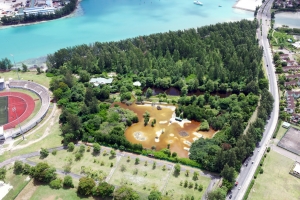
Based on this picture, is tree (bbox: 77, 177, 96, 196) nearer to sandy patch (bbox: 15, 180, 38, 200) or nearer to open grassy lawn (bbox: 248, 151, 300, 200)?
sandy patch (bbox: 15, 180, 38, 200)

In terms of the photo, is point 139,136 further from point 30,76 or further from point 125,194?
point 30,76

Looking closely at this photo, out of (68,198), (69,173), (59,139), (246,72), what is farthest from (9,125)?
(246,72)

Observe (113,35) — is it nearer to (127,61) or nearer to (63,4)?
(127,61)

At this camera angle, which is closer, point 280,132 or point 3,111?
point 280,132

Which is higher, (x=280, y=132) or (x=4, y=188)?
(x=280, y=132)

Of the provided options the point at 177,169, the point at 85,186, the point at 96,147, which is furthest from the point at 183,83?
the point at 85,186

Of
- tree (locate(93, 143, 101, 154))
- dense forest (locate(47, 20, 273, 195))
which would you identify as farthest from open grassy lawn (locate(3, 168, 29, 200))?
tree (locate(93, 143, 101, 154))
